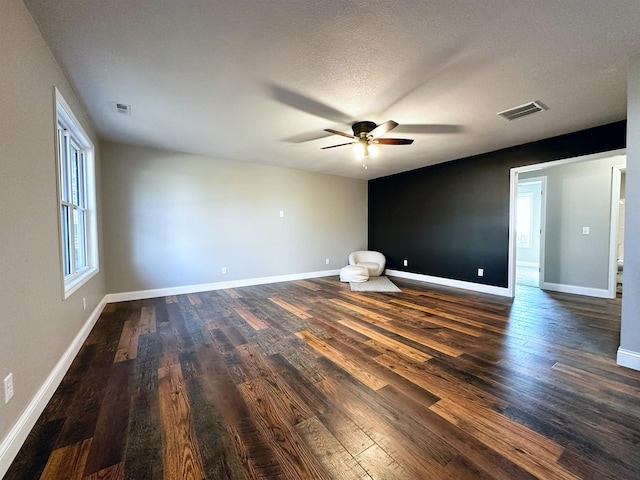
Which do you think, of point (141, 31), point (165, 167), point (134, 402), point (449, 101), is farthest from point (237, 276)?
point (449, 101)

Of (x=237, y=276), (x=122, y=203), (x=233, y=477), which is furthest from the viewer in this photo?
(x=237, y=276)

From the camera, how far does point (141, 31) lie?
1.75 metres

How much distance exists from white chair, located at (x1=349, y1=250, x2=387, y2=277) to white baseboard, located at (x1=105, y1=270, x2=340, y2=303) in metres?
0.83

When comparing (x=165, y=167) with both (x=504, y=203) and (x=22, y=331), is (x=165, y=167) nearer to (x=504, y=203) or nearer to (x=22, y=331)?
(x=22, y=331)

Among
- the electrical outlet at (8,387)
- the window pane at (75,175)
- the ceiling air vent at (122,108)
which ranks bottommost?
the electrical outlet at (8,387)

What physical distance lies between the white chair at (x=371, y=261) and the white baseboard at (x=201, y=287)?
0.83 metres

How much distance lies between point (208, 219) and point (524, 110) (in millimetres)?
4823

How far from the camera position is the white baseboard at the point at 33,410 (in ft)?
4.00

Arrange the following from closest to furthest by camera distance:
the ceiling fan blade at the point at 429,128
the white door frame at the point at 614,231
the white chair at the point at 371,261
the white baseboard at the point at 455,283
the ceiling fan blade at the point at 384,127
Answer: the ceiling fan blade at the point at 384,127
the ceiling fan blade at the point at 429,128
the white door frame at the point at 614,231
the white baseboard at the point at 455,283
the white chair at the point at 371,261

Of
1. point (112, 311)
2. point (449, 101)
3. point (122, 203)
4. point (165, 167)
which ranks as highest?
point (449, 101)

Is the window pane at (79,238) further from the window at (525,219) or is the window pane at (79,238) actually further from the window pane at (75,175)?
the window at (525,219)

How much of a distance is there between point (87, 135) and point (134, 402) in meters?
3.09

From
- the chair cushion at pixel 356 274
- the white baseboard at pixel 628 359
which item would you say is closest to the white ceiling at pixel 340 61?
the white baseboard at pixel 628 359

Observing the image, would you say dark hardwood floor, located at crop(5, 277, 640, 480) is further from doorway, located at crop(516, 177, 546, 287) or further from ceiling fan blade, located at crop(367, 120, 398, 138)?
doorway, located at crop(516, 177, 546, 287)
